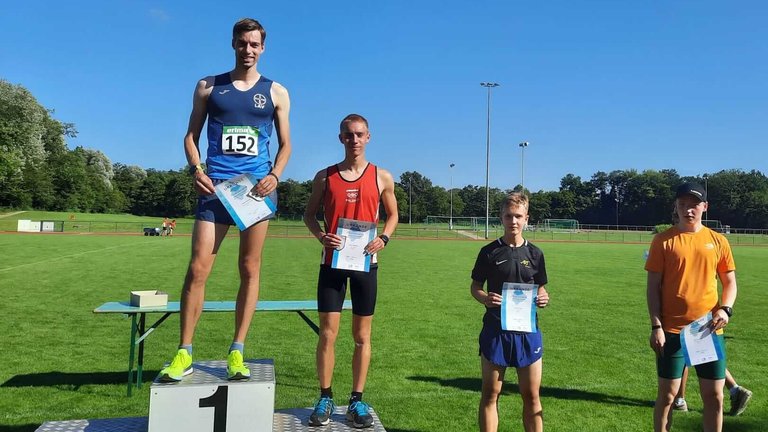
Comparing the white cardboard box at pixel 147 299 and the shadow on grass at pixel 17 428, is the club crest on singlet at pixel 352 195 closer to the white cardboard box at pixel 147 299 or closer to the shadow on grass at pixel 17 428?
the white cardboard box at pixel 147 299

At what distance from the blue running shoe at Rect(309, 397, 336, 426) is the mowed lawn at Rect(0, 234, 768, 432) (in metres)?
1.18

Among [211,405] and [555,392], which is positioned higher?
[211,405]

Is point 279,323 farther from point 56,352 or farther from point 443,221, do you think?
point 443,221

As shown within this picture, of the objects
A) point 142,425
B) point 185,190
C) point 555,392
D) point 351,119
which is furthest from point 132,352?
point 185,190

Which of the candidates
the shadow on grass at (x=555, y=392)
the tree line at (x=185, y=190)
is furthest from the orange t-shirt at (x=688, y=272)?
the tree line at (x=185, y=190)

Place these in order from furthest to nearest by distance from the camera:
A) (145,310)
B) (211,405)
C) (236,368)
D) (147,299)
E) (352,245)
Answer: (147,299) < (145,310) < (352,245) < (236,368) < (211,405)

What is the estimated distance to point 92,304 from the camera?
1096 centimetres

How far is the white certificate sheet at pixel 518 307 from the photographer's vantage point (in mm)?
3363

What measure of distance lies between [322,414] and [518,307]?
62.0 inches

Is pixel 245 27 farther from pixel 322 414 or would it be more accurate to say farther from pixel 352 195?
pixel 322 414

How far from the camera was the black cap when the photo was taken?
3.59 m

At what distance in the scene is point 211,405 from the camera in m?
3.28

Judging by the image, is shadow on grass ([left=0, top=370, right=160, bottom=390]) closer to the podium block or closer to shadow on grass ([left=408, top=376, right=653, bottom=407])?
the podium block

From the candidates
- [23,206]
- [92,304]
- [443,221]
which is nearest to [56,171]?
[23,206]
